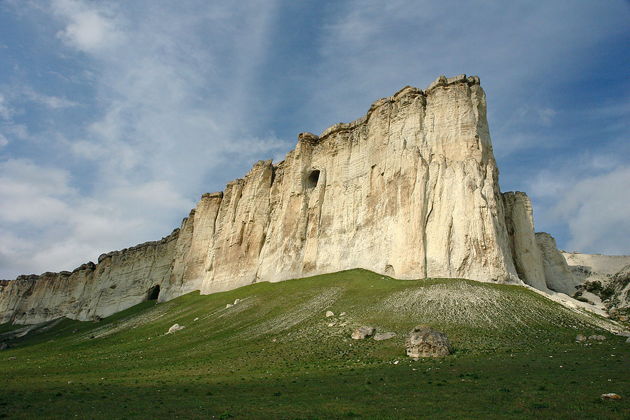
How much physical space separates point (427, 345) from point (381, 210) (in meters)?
31.3

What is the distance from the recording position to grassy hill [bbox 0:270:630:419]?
18.2m

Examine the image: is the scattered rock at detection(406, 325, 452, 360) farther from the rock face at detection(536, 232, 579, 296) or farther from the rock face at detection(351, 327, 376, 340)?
the rock face at detection(536, 232, 579, 296)

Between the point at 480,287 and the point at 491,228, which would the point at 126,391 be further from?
the point at 491,228

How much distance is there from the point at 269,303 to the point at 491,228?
25954 mm

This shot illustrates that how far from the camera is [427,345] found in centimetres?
3062

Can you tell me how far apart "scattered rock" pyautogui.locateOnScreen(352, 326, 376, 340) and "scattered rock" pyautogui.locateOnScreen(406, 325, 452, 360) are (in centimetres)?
666

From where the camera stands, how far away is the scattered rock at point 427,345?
3042cm

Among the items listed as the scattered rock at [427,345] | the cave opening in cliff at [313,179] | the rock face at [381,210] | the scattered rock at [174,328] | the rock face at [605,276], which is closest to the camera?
the scattered rock at [427,345]

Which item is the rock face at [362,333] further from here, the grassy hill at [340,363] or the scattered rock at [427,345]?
the scattered rock at [427,345]

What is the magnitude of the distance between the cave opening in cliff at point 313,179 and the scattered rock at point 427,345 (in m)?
48.1

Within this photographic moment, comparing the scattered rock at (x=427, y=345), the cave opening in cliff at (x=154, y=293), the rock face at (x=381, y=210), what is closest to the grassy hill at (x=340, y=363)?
the scattered rock at (x=427, y=345)

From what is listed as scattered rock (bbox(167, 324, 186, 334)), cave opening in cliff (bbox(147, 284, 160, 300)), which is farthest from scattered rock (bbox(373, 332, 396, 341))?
cave opening in cliff (bbox(147, 284, 160, 300))

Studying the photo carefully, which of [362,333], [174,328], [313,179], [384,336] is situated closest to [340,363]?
[384,336]

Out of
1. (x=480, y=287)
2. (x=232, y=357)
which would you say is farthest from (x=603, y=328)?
(x=232, y=357)
